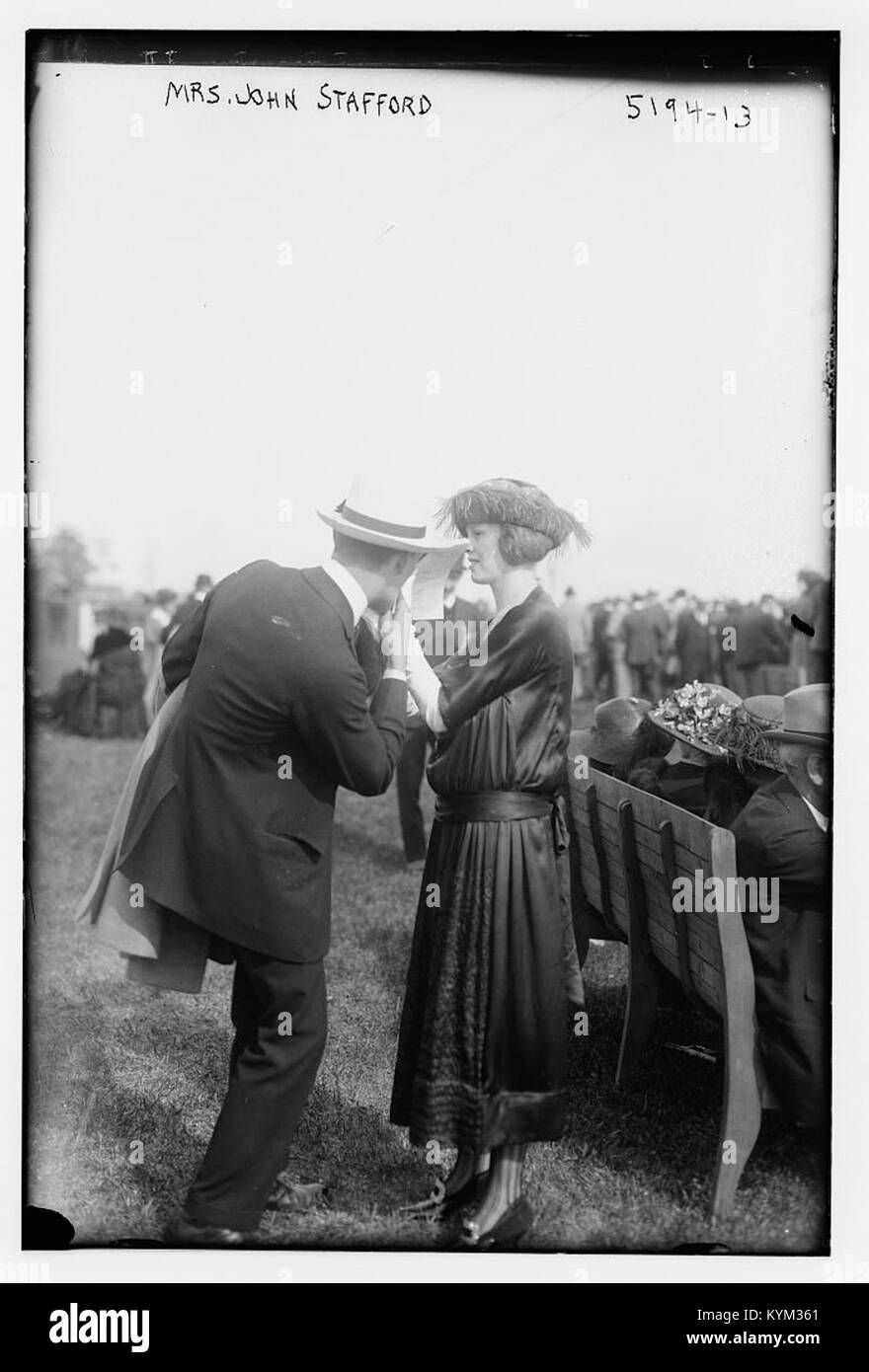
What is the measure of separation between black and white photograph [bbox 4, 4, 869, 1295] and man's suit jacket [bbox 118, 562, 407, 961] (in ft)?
0.34

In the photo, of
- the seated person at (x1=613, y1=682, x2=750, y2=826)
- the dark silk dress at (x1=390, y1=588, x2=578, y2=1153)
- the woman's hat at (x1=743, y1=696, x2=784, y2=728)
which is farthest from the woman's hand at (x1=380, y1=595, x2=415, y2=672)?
the woman's hat at (x1=743, y1=696, x2=784, y2=728)

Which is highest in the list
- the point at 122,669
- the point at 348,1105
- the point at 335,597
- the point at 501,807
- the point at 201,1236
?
the point at 335,597

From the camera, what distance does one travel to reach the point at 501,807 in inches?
164

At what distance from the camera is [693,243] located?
4.38 meters

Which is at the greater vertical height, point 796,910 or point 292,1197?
point 796,910

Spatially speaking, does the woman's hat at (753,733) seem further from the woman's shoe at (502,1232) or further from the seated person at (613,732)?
the woman's shoe at (502,1232)

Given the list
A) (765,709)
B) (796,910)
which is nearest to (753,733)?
(765,709)

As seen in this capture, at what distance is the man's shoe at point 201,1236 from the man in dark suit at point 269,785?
0.25 meters

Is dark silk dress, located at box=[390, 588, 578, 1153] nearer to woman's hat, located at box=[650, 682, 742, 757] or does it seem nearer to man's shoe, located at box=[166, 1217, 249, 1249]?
woman's hat, located at box=[650, 682, 742, 757]

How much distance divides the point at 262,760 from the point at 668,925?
1.36 meters

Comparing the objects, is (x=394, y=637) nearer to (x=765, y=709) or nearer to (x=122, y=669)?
(x=122, y=669)
